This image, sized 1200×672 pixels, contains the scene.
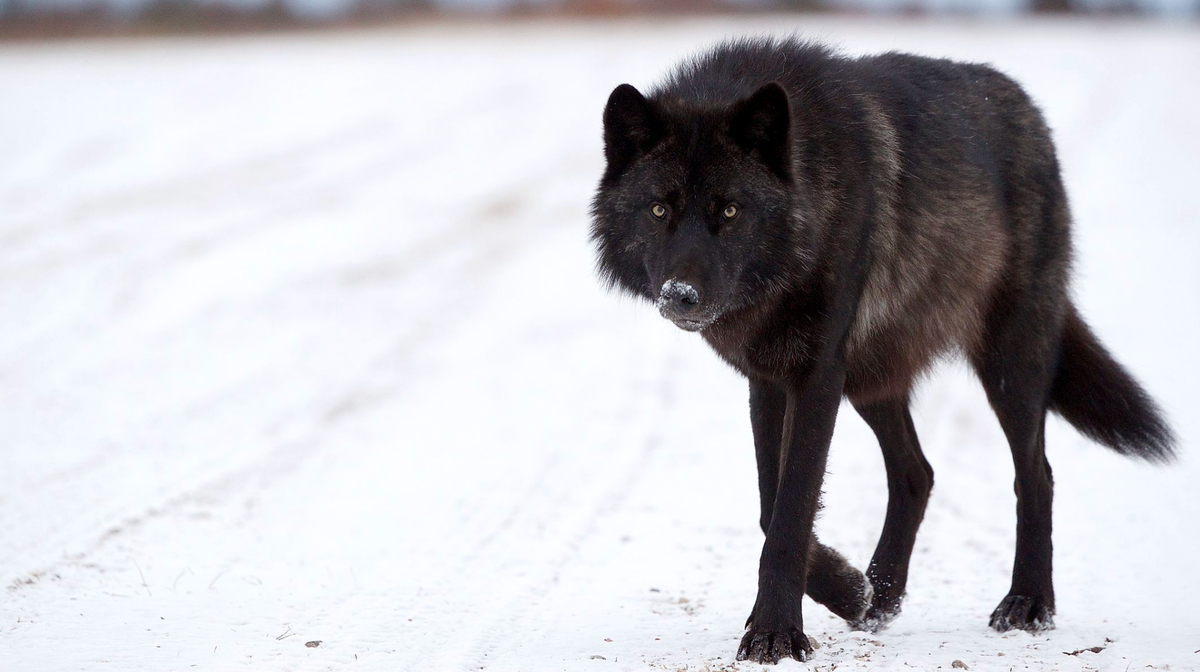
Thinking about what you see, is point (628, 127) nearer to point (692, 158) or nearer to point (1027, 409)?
point (692, 158)

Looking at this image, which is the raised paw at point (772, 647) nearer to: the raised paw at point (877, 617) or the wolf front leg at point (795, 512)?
the wolf front leg at point (795, 512)

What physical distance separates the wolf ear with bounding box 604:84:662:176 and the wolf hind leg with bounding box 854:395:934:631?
5.47 ft

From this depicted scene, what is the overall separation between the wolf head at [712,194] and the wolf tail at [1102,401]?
1.99 m

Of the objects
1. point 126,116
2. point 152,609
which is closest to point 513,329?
point 152,609

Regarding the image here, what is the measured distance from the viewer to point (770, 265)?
4258 mm

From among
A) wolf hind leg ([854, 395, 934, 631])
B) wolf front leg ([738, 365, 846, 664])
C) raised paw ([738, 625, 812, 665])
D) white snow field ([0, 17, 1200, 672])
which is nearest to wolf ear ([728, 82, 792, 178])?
wolf front leg ([738, 365, 846, 664])

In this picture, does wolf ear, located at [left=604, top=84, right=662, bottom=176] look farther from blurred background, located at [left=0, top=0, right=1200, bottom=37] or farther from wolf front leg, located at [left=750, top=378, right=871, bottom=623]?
blurred background, located at [left=0, top=0, right=1200, bottom=37]

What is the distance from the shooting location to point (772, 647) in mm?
4125

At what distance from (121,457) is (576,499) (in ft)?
9.37

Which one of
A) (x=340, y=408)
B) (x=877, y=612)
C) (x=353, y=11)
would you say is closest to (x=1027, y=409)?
(x=877, y=612)

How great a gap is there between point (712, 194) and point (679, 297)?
1.52 feet

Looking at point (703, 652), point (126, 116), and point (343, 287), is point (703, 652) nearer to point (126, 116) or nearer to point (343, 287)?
point (343, 287)

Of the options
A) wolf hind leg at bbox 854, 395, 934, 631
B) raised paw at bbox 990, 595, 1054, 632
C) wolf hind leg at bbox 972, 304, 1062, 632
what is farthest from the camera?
wolf hind leg at bbox 854, 395, 934, 631

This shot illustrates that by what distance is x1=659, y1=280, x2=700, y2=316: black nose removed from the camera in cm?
397
